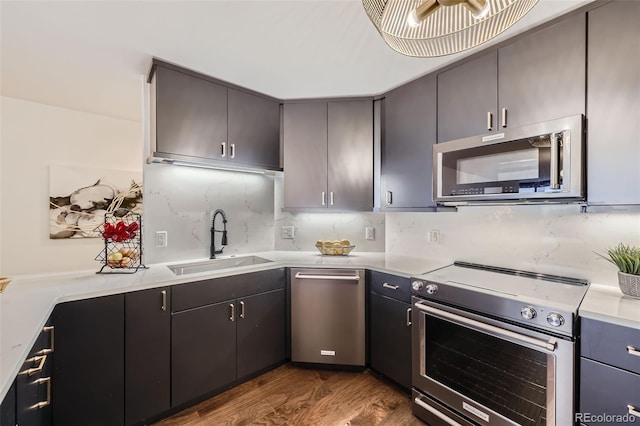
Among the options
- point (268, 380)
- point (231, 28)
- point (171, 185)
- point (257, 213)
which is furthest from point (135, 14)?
point (268, 380)

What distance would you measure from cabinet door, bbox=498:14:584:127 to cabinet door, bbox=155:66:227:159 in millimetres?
1993

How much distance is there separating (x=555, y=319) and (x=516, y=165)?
827 mm

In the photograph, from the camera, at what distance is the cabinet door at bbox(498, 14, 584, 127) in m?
1.42

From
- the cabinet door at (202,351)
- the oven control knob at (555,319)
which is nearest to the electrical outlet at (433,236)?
the oven control knob at (555,319)

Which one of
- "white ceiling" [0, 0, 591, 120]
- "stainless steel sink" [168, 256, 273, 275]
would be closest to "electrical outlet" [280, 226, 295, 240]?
"stainless steel sink" [168, 256, 273, 275]

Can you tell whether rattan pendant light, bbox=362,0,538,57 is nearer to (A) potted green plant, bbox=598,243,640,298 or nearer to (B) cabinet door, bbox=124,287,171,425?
(A) potted green plant, bbox=598,243,640,298

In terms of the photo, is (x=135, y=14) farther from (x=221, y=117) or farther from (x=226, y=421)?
(x=226, y=421)

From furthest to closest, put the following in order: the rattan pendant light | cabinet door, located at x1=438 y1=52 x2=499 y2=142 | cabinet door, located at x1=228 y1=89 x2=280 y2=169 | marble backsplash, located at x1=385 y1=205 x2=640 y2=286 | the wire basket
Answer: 1. cabinet door, located at x1=228 y1=89 x2=280 y2=169
2. the wire basket
3. cabinet door, located at x1=438 y1=52 x2=499 y2=142
4. marble backsplash, located at x1=385 y1=205 x2=640 y2=286
5. the rattan pendant light

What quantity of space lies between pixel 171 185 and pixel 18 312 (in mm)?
1233

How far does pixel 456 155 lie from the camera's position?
1.83 m

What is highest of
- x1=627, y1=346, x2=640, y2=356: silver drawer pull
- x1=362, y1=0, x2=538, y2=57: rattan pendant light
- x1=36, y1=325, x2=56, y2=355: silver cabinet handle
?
x1=362, y1=0, x2=538, y2=57: rattan pendant light

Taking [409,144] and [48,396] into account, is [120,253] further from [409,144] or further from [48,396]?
[409,144]

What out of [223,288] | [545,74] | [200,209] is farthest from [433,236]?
[200,209]

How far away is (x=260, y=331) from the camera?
2.15 m
